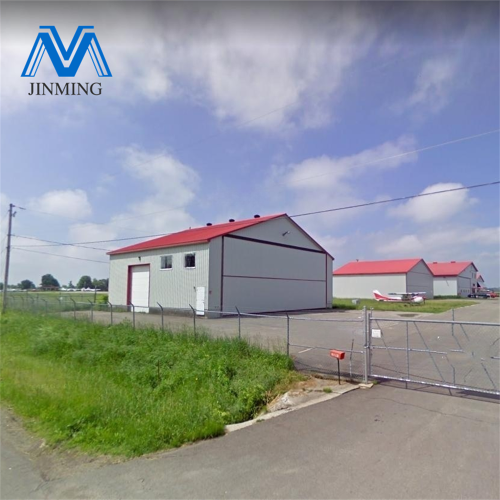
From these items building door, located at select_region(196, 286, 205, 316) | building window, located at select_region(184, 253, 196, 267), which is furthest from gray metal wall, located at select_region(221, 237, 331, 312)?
building window, located at select_region(184, 253, 196, 267)

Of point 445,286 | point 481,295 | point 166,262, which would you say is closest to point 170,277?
point 166,262

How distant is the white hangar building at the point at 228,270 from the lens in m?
22.7

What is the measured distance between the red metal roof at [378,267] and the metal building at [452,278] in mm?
18404

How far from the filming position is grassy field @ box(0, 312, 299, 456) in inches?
187

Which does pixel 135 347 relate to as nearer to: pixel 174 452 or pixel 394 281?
pixel 174 452

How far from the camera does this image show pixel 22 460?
4.19m

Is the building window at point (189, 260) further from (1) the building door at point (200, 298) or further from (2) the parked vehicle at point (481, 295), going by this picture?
(2) the parked vehicle at point (481, 295)

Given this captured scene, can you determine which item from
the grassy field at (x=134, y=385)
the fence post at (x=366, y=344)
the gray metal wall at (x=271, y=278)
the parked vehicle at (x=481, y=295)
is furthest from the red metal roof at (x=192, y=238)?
the parked vehicle at (x=481, y=295)

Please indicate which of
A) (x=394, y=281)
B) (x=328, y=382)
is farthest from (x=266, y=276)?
(x=394, y=281)

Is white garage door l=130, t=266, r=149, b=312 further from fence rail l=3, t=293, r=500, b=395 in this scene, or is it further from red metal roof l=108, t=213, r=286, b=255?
fence rail l=3, t=293, r=500, b=395

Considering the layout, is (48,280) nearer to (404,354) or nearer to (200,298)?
(200,298)

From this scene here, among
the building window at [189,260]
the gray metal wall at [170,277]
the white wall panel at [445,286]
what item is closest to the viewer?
the gray metal wall at [170,277]

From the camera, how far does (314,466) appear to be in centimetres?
383

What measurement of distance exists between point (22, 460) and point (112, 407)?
144 cm
